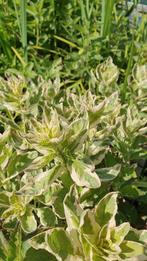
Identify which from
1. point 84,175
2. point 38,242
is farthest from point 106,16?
point 38,242

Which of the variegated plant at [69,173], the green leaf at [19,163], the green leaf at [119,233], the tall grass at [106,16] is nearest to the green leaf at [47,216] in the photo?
the variegated plant at [69,173]

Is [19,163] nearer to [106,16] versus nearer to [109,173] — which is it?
[109,173]

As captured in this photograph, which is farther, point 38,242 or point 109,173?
point 109,173

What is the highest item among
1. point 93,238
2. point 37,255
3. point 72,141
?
point 72,141

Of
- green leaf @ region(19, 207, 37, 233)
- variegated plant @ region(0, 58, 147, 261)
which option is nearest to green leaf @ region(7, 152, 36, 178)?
variegated plant @ region(0, 58, 147, 261)

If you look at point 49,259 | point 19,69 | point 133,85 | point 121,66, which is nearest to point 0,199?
point 49,259

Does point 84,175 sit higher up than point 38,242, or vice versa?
point 84,175

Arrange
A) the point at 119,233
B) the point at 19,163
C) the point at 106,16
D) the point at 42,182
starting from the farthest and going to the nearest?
the point at 106,16 → the point at 19,163 → the point at 42,182 → the point at 119,233

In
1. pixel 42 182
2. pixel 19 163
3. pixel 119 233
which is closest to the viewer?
pixel 119 233
